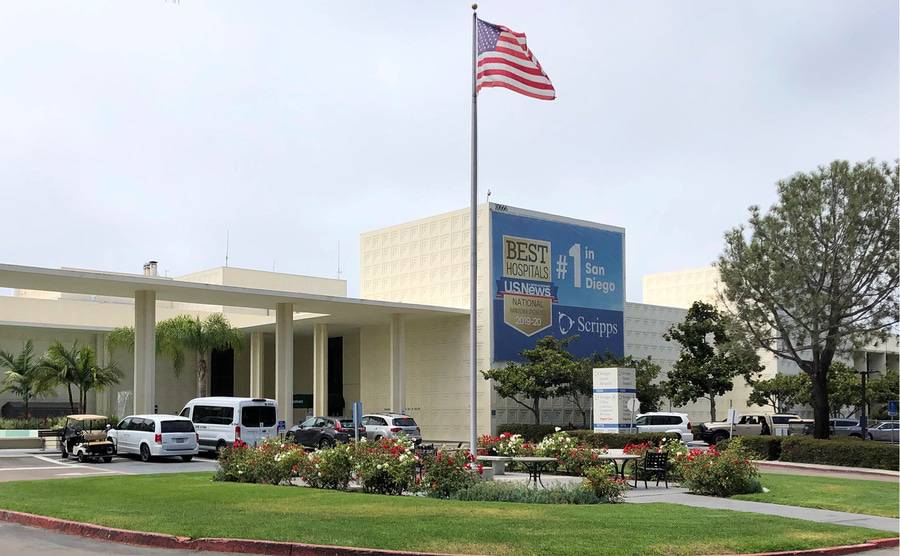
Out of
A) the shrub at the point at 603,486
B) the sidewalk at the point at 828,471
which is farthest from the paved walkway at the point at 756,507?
the sidewalk at the point at 828,471

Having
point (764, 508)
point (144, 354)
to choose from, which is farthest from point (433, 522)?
point (144, 354)

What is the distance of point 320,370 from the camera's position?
52875 millimetres

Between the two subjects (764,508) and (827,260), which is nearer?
(764,508)

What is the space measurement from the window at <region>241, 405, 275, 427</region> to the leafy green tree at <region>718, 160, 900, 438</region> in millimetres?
18085

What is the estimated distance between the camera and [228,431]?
33969 millimetres

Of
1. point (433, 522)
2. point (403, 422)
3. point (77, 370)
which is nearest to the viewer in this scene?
point (433, 522)

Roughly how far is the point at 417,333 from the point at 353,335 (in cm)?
939

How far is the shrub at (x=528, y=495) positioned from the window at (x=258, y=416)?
1651 cm

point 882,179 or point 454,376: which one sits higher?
point 882,179

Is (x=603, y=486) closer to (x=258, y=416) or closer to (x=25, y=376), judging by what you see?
(x=258, y=416)

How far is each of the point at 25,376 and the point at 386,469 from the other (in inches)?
1442

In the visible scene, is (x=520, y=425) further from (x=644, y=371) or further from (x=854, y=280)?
(x=854, y=280)

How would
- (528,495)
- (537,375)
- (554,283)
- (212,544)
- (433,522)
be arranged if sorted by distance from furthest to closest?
(554,283)
(537,375)
(528,495)
(433,522)
(212,544)

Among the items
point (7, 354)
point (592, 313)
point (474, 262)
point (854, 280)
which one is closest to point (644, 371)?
point (592, 313)
